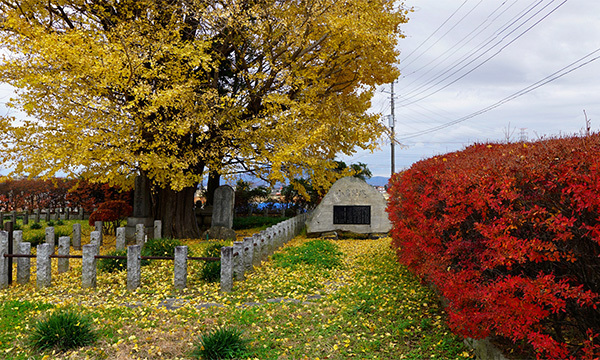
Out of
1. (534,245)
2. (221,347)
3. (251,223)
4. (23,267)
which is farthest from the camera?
(251,223)

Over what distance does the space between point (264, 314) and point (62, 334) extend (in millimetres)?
2435

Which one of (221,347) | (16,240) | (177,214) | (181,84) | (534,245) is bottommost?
(221,347)

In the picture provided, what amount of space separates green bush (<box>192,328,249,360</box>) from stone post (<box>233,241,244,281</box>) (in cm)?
318

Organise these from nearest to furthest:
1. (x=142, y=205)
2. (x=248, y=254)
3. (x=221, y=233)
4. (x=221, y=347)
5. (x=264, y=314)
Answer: (x=221, y=347), (x=264, y=314), (x=248, y=254), (x=221, y=233), (x=142, y=205)

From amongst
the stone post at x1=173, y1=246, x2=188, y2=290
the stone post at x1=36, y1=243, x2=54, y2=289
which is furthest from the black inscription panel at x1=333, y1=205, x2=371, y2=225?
the stone post at x1=36, y1=243, x2=54, y2=289

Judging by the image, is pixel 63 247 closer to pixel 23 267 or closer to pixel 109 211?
pixel 23 267

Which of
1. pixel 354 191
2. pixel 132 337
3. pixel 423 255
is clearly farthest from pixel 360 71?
pixel 132 337

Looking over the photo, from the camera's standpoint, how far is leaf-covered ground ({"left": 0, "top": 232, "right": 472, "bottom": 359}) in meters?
4.84

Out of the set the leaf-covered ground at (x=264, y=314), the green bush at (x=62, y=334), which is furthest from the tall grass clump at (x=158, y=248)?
the green bush at (x=62, y=334)

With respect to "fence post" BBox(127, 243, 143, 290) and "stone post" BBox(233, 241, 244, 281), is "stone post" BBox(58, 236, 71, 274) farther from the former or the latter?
"stone post" BBox(233, 241, 244, 281)

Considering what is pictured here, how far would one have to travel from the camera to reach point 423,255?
607cm

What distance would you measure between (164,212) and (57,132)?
15.9 feet

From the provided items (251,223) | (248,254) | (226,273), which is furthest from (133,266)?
(251,223)

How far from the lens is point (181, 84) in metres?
12.0
